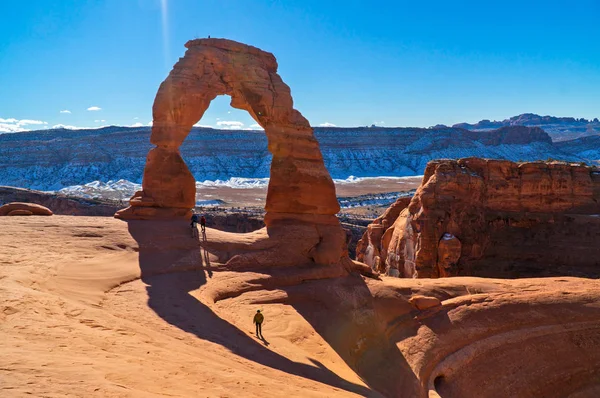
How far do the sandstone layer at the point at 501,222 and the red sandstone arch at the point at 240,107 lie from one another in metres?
9.79

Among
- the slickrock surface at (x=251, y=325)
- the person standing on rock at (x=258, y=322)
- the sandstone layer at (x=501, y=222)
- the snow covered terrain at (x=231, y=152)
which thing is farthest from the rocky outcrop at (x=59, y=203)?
the person standing on rock at (x=258, y=322)

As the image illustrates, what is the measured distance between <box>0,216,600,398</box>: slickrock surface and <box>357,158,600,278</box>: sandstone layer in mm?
8033

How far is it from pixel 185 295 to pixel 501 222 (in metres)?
20.9

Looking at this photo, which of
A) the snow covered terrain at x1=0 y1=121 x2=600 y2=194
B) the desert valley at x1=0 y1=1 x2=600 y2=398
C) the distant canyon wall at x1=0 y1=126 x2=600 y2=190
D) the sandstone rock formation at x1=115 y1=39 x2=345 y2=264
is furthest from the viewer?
the distant canyon wall at x1=0 y1=126 x2=600 y2=190

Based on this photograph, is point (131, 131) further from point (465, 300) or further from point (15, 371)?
point (15, 371)

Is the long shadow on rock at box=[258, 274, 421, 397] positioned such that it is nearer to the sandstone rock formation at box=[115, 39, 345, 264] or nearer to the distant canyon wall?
the sandstone rock formation at box=[115, 39, 345, 264]

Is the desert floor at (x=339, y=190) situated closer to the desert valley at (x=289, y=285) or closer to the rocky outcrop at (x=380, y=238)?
the rocky outcrop at (x=380, y=238)

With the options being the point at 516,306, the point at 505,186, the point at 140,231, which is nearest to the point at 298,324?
the point at 140,231

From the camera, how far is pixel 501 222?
27703 mm

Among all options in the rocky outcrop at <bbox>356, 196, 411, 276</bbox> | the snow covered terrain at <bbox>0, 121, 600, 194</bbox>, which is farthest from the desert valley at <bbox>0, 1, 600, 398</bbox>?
the snow covered terrain at <bbox>0, 121, 600, 194</bbox>

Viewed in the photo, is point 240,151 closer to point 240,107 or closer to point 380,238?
point 380,238

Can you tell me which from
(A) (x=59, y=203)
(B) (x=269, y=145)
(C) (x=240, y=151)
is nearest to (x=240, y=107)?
(B) (x=269, y=145)

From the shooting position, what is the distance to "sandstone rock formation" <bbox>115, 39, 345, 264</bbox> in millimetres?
17703

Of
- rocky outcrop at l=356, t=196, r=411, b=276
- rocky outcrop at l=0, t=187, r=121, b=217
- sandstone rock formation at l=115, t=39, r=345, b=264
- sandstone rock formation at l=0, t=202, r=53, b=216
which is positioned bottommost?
rocky outcrop at l=356, t=196, r=411, b=276
